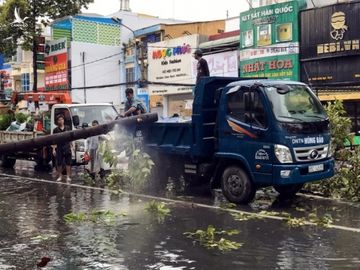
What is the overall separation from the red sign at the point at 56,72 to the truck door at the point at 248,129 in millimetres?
31638


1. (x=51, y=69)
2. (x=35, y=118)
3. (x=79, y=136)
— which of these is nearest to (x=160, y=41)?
(x=51, y=69)

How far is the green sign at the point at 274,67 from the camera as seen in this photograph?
25.0 metres

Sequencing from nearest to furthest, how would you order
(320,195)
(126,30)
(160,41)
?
1. (320,195)
2. (160,41)
3. (126,30)

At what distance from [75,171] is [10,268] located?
1117 cm

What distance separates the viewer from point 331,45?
2334 centimetres

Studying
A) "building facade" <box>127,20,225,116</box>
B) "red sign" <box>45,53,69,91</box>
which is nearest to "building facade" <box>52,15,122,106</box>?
"red sign" <box>45,53,69,91</box>

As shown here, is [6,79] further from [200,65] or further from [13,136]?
[200,65]

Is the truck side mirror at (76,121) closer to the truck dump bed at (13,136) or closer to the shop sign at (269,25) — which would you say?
the truck dump bed at (13,136)

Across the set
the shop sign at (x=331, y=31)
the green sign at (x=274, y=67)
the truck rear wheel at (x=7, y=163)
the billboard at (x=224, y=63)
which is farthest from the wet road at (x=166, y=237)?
the billboard at (x=224, y=63)

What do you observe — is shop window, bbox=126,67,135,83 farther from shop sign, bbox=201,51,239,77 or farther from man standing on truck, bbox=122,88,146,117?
man standing on truck, bbox=122,88,146,117

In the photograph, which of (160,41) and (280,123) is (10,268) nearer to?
(280,123)

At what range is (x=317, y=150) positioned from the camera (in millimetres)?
9820

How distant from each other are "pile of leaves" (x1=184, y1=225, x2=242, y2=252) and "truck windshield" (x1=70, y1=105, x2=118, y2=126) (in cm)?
860

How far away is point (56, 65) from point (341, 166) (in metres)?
34.0
